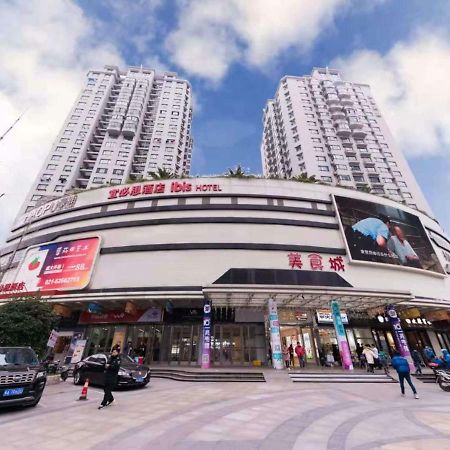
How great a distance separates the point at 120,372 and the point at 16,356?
4309mm

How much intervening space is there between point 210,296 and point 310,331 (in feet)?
28.2

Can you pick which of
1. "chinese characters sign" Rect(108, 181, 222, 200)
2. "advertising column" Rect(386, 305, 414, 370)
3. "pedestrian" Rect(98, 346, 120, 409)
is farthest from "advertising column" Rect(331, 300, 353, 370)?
"pedestrian" Rect(98, 346, 120, 409)

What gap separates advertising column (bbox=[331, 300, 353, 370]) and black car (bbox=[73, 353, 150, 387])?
12009 millimetres

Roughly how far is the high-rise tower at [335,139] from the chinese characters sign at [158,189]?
29.8 metres

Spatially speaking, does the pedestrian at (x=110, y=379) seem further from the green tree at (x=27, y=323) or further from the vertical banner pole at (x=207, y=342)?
the vertical banner pole at (x=207, y=342)

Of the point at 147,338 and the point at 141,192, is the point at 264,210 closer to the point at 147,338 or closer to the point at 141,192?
the point at 141,192

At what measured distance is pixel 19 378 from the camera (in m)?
7.34

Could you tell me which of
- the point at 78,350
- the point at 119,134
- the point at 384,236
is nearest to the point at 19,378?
the point at 78,350

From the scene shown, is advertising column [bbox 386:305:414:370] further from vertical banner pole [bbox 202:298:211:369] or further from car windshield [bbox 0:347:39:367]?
car windshield [bbox 0:347:39:367]

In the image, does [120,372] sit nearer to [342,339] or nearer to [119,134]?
[342,339]

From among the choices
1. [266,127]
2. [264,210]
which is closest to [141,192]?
[264,210]

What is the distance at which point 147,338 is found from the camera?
2044 cm

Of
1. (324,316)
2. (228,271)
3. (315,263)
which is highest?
(315,263)

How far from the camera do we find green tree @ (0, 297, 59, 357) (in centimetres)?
1355
